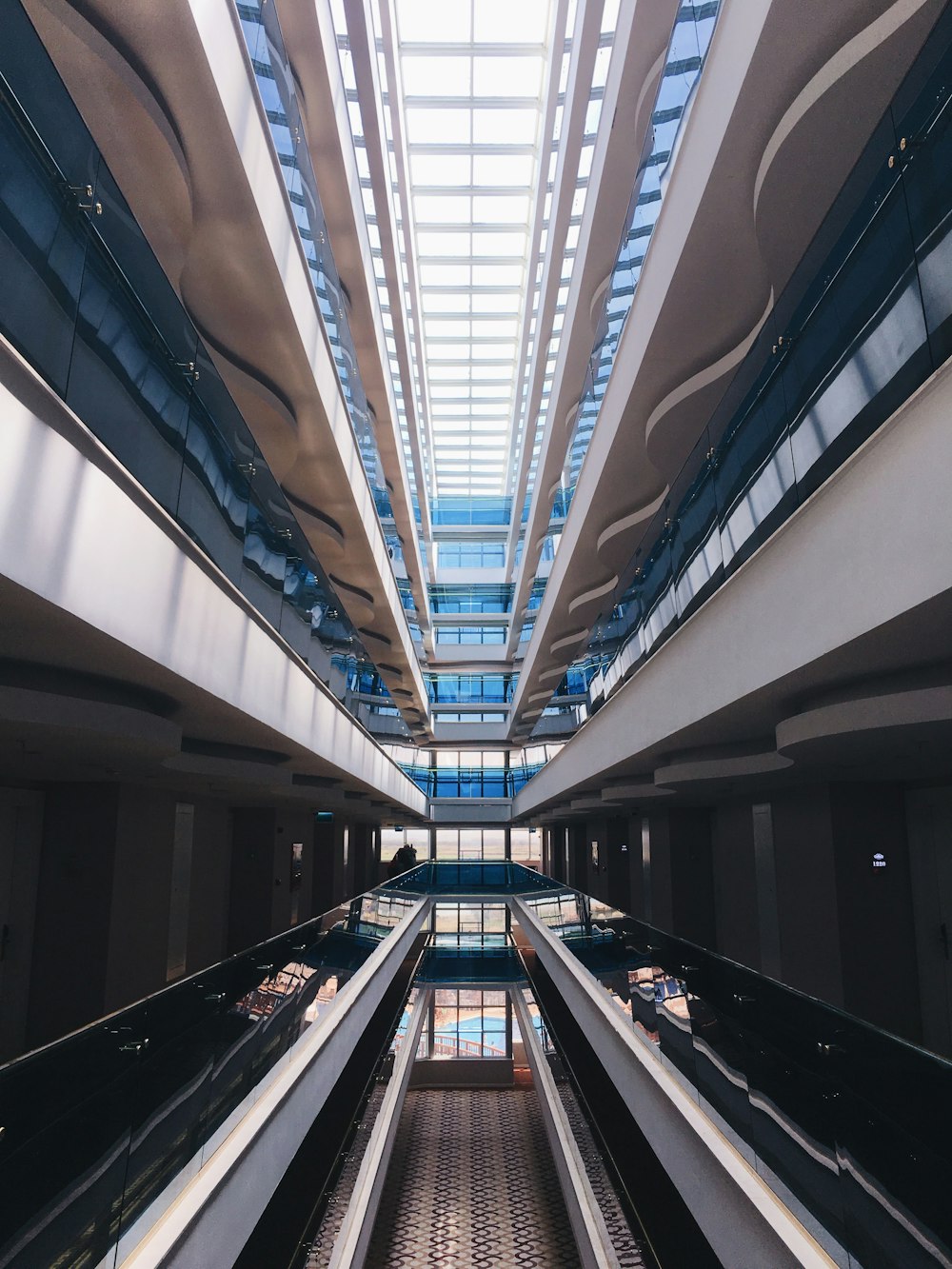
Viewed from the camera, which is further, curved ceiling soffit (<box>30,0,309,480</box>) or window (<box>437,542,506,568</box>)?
window (<box>437,542,506,568</box>)

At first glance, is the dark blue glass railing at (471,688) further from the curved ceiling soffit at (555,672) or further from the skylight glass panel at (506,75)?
the skylight glass panel at (506,75)

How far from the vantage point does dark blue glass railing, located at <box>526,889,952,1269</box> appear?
11.3ft

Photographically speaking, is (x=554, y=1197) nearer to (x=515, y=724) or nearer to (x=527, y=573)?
(x=527, y=573)

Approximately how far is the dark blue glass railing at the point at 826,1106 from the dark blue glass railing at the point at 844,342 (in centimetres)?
282

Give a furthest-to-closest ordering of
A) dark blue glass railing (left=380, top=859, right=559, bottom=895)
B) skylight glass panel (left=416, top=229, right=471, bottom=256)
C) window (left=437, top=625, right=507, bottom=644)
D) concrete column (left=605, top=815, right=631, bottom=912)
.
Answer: window (left=437, top=625, right=507, bottom=644)
dark blue glass railing (left=380, top=859, right=559, bottom=895)
skylight glass panel (left=416, top=229, right=471, bottom=256)
concrete column (left=605, top=815, right=631, bottom=912)

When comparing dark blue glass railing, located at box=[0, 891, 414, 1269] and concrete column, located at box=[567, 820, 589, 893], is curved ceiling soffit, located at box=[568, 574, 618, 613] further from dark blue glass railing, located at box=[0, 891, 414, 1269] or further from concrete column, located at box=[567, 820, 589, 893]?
concrete column, located at box=[567, 820, 589, 893]

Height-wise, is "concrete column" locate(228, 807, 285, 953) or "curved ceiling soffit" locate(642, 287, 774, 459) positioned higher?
"curved ceiling soffit" locate(642, 287, 774, 459)

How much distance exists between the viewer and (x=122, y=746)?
263 inches

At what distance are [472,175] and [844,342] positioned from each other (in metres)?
20.2

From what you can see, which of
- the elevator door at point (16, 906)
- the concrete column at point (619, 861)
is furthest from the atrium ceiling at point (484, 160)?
the concrete column at point (619, 861)

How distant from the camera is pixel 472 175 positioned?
2183 centimetres

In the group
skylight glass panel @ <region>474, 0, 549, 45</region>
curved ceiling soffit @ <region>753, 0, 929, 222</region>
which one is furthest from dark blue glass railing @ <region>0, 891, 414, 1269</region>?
skylight glass panel @ <region>474, 0, 549, 45</region>

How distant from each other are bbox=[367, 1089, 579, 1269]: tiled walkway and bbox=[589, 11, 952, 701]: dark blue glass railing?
14.7 m

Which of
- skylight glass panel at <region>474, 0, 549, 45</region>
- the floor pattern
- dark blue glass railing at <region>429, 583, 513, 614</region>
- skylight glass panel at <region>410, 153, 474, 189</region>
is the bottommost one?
the floor pattern
